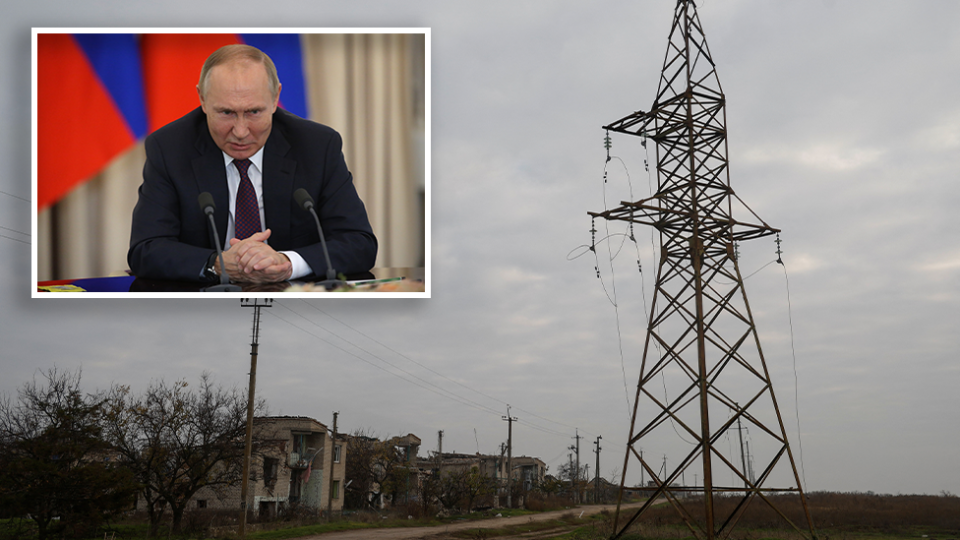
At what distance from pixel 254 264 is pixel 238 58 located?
8.60ft

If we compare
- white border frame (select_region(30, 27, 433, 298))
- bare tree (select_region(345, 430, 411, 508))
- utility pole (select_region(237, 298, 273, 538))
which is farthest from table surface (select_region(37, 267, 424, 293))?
bare tree (select_region(345, 430, 411, 508))

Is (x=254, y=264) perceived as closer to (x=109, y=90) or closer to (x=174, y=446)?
(x=109, y=90)

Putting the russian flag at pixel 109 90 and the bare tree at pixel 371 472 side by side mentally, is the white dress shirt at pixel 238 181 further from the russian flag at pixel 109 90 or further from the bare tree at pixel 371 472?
the bare tree at pixel 371 472

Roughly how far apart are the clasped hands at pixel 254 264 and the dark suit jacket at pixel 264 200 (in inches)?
8.1

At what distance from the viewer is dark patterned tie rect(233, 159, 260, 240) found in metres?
8.64

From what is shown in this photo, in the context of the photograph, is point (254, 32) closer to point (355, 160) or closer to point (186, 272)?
point (355, 160)

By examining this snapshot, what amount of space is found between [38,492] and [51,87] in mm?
12955

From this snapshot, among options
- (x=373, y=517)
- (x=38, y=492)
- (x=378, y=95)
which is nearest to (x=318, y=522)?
(x=373, y=517)

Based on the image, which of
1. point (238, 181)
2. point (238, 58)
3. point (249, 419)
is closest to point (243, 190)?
point (238, 181)

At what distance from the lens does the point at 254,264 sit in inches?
330

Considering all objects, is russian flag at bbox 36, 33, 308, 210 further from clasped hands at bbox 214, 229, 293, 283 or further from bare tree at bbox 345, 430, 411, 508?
bare tree at bbox 345, 430, 411, 508

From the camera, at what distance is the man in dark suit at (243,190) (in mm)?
8406

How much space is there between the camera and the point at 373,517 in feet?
104

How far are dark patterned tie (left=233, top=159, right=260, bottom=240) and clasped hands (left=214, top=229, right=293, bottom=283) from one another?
234 millimetres
